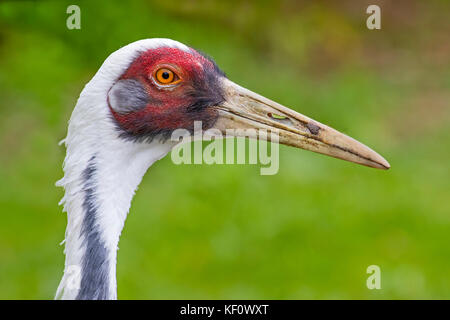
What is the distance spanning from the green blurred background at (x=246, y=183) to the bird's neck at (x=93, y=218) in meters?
3.26

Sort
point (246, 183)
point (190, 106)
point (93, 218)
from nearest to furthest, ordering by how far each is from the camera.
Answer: point (93, 218) → point (190, 106) → point (246, 183)

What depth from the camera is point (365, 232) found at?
734cm

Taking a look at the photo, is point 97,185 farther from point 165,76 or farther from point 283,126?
point 283,126

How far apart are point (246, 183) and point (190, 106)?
4.27 meters

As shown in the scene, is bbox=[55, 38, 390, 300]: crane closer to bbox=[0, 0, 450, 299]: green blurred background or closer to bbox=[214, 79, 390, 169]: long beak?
bbox=[214, 79, 390, 169]: long beak

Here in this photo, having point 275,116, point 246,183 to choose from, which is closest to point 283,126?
point 275,116

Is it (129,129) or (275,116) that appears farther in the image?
(275,116)

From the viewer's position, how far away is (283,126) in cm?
352

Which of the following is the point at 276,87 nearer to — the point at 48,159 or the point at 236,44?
the point at 236,44

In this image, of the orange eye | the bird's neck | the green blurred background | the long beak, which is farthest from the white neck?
the green blurred background

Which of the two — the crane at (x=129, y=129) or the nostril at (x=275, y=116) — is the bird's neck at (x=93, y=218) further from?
the nostril at (x=275, y=116)
